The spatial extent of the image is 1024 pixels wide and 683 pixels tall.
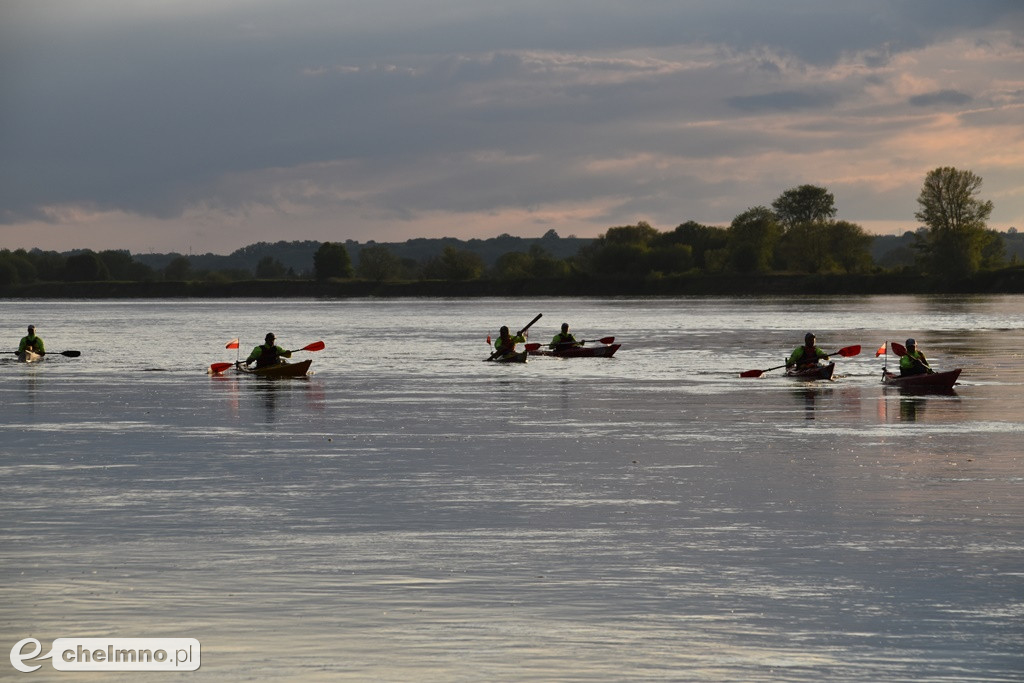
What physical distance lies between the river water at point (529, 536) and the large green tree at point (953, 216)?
156m

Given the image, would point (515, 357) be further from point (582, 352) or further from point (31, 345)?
point (31, 345)

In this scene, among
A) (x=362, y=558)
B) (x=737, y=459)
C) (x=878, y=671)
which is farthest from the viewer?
(x=737, y=459)

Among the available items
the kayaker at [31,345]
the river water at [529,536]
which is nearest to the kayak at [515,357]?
the kayaker at [31,345]

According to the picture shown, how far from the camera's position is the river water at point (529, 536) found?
1055 centimetres

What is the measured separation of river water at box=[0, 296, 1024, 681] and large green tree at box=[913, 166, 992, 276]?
6122 inches

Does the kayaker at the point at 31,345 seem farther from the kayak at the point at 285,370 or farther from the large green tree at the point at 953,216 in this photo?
the large green tree at the point at 953,216

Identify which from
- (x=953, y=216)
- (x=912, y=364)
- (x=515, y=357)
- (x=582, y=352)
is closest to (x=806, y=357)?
(x=912, y=364)

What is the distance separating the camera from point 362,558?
1388 centimetres

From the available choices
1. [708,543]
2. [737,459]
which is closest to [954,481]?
[737,459]

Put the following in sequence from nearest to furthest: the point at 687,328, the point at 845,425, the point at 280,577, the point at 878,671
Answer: the point at 878,671 < the point at 280,577 < the point at 845,425 < the point at 687,328

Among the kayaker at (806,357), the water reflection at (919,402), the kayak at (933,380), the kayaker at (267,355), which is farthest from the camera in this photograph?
the kayaker at (267,355)

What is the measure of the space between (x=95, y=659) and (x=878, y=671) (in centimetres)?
535

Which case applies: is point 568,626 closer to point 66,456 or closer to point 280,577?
point 280,577

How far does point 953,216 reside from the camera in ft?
605
